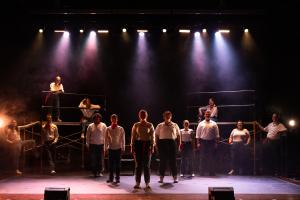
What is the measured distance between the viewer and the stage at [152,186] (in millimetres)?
8516

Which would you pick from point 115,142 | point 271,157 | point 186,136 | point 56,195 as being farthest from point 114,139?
point 271,157

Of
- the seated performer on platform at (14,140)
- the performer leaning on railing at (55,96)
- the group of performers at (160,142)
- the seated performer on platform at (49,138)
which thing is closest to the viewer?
the group of performers at (160,142)

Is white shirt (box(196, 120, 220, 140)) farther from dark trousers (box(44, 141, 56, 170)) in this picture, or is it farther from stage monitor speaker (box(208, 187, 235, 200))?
stage monitor speaker (box(208, 187, 235, 200))

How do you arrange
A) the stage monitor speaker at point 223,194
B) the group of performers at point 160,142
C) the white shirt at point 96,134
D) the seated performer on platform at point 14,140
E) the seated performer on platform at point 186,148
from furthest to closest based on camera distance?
the seated performer on platform at point 14,140, the seated performer on platform at point 186,148, the white shirt at point 96,134, the group of performers at point 160,142, the stage monitor speaker at point 223,194

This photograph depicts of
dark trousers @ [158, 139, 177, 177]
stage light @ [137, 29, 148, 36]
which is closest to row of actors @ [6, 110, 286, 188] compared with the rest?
dark trousers @ [158, 139, 177, 177]

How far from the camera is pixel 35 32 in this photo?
661 inches

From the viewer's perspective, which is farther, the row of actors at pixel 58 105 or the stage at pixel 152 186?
the row of actors at pixel 58 105

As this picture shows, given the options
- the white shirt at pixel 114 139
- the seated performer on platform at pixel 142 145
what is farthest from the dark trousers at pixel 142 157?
the white shirt at pixel 114 139

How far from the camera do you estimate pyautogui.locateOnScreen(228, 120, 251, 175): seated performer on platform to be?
13234 millimetres

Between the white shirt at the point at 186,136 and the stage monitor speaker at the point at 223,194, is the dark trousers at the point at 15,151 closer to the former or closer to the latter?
the white shirt at the point at 186,136

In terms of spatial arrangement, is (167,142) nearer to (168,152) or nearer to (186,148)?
(168,152)

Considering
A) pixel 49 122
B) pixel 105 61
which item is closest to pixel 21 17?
pixel 105 61

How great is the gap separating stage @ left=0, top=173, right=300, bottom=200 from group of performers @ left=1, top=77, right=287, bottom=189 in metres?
0.47

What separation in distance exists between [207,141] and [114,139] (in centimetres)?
337
